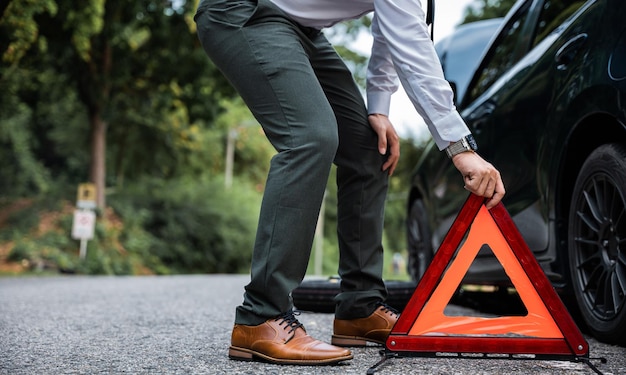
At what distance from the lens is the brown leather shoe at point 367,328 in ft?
10.3

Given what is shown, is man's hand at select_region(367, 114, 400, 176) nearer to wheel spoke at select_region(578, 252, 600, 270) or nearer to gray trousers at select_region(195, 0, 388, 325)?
gray trousers at select_region(195, 0, 388, 325)

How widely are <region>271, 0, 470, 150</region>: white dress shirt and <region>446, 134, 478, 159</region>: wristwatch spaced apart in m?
0.02

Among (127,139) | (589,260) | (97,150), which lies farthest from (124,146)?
(589,260)

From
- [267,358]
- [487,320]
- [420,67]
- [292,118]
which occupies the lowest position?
[267,358]

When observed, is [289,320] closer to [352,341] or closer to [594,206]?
[352,341]

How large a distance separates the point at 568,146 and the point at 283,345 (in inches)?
57.2

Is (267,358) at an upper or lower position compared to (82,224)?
upper

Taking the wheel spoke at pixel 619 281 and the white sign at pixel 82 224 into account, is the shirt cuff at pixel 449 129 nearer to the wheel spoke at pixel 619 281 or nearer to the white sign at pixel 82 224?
the wheel spoke at pixel 619 281

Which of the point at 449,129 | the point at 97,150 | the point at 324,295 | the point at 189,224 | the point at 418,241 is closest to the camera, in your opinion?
the point at 449,129

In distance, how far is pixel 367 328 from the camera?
316cm

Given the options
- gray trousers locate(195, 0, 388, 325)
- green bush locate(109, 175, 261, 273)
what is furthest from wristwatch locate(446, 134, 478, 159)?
green bush locate(109, 175, 261, 273)

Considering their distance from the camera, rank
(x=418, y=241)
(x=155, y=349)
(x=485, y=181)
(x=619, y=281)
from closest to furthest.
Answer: (x=485, y=181), (x=619, y=281), (x=155, y=349), (x=418, y=241)

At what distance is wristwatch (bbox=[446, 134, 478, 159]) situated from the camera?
8.52ft

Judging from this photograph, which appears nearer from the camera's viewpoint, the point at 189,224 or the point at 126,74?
the point at 126,74
